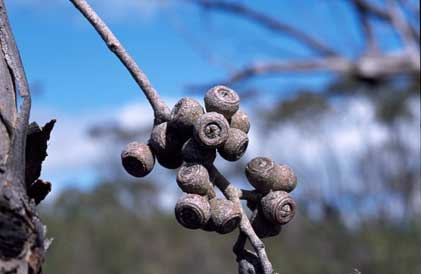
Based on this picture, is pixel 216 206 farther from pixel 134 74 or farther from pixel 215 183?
pixel 134 74

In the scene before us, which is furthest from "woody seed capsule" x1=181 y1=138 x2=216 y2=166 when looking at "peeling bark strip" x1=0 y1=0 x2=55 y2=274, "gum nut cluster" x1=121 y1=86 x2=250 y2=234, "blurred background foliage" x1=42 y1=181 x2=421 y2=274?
"blurred background foliage" x1=42 y1=181 x2=421 y2=274

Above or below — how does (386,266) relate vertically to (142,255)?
above

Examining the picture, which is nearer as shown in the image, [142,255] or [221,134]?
[221,134]

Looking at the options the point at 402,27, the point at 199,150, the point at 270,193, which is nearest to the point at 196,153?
the point at 199,150

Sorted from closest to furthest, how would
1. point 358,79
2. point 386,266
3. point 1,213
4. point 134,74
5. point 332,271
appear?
1. point 1,213
2. point 134,74
3. point 358,79
4. point 386,266
5. point 332,271

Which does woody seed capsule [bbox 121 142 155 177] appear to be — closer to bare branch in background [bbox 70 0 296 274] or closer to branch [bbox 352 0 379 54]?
bare branch in background [bbox 70 0 296 274]

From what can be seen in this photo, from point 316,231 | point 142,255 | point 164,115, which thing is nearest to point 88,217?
point 142,255

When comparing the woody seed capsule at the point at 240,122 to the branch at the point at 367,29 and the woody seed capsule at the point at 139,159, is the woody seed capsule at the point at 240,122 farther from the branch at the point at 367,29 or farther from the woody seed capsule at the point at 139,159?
the branch at the point at 367,29
